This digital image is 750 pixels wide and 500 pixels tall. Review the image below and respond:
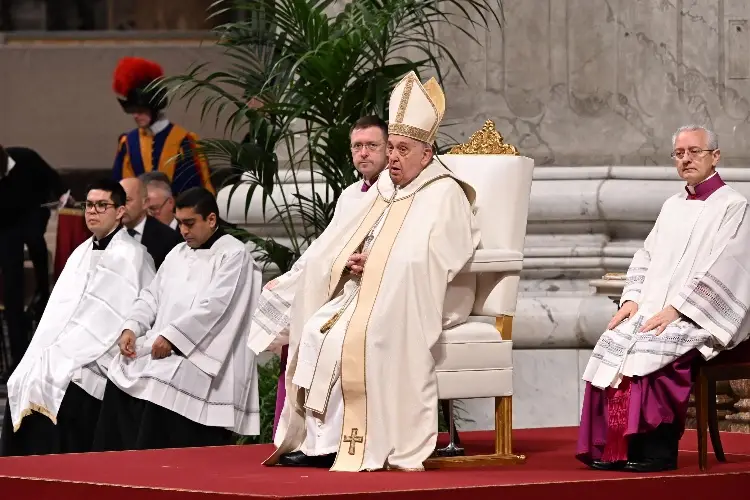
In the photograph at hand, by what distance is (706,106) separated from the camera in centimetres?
927

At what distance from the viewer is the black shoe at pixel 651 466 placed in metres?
6.63

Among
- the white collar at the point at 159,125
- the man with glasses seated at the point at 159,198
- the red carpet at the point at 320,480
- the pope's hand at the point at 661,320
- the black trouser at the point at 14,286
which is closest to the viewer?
the red carpet at the point at 320,480

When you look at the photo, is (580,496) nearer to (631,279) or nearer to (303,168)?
(631,279)

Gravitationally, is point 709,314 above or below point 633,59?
below

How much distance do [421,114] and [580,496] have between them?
1589mm

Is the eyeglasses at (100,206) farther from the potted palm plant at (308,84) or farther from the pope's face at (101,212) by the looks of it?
the potted palm plant at (308,84)

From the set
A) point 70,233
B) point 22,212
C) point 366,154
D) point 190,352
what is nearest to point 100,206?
point 190,352

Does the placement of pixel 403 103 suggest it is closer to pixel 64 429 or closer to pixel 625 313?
pixel 625 313

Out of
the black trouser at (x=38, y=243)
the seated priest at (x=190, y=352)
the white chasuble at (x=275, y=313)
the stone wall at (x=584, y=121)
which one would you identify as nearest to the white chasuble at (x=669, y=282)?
the white chasuble at (x=275, y=313)

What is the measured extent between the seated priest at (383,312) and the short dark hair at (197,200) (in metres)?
1.23

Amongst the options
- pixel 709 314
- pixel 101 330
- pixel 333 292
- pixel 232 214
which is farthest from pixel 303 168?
pixel 709 314

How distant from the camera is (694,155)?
6.90 metres

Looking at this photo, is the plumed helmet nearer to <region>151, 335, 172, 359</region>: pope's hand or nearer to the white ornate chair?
<region>151, 335, 172, 359</region>: pope's hand

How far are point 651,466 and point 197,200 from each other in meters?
2.67
